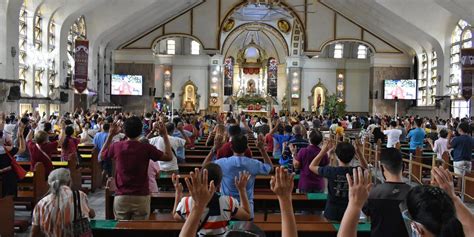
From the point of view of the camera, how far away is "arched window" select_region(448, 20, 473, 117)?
25.2 m

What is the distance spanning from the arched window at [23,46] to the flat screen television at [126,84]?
1140 cm

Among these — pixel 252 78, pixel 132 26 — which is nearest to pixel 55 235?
pixel 132 26

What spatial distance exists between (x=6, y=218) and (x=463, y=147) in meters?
7.91

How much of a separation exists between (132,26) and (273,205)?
24632 mm

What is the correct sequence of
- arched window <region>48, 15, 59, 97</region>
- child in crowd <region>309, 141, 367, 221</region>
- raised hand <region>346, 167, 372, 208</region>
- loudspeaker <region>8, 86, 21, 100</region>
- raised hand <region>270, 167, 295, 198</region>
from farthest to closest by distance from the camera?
1. arched window <region>48, 15, 59, 97</region>
2. loudspeaker <region>8, 86, 21, 100</region>
3. child in crowd <region>309, 141, 367, 221</region>
4. raised hand <region>270, 167, 295, 198</region>
5. raised hand <region>346, 167, 372, 208</region>

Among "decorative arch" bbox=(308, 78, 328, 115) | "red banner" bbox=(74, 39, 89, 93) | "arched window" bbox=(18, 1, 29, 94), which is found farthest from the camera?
"decorative arch" bbox=(308, 78, 328, 115)

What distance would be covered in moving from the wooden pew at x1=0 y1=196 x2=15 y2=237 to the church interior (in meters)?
0.02

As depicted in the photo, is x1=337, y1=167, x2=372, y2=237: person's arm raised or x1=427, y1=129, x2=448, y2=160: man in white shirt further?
x1=427, y1=129, x2=448, y2=160: man in white shirt

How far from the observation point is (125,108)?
33562 millimetres

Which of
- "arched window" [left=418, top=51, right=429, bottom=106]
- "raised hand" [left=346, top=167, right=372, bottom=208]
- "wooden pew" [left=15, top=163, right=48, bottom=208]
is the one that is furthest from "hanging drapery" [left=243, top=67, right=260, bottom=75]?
"raised hand" [left=346, top=167, right=372, bottom=208]

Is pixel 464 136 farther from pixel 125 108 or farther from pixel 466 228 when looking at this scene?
pixel 125 108

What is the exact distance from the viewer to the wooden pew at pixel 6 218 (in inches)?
247

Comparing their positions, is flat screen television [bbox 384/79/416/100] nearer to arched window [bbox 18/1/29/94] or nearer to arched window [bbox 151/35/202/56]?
arched window [bbox 151/35/202/56]

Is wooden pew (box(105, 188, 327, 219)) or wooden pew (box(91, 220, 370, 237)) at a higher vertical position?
wooden pew (box(91, 220, 370, 237))
